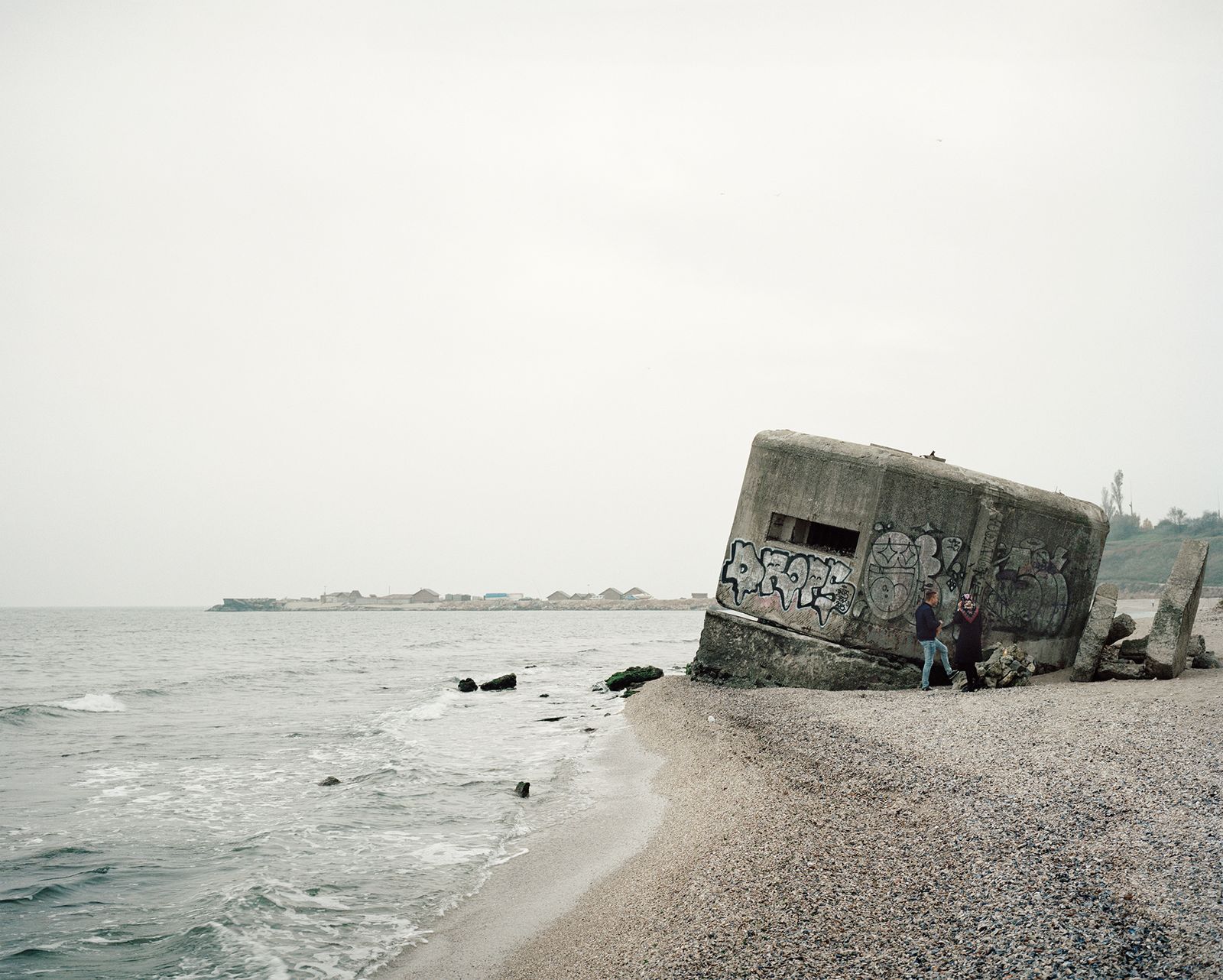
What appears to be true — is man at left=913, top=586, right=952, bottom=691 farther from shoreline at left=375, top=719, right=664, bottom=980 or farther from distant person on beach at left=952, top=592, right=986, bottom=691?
shoreline at left=375, top=719, right=664, bottom=980

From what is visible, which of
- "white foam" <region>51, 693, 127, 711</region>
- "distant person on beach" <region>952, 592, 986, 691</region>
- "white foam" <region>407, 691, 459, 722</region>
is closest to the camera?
"distant person on beach" <region>952, 592, 986, 691</region>

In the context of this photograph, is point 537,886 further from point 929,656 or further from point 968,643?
point 968,643

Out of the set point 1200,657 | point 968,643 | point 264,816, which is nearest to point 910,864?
point 264,816

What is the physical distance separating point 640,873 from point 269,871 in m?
3.46

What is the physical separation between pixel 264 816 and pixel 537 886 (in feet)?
13.9

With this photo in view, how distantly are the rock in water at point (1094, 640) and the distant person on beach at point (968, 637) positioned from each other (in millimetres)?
1338

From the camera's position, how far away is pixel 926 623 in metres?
12.5

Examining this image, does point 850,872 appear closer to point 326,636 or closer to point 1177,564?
point 1177,564

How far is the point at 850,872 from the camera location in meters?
5.08

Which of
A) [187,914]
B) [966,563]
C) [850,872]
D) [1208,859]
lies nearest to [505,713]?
[966,563]

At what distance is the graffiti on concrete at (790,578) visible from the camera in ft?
44.4

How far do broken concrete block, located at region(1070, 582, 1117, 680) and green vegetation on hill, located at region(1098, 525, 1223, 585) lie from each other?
285ft

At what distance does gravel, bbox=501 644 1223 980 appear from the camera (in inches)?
156

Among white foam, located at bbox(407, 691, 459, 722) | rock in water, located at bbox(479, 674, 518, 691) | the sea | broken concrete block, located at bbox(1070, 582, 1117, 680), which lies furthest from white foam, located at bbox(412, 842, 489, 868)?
rock in water, located at bbox(479, 674, 518, 691)
